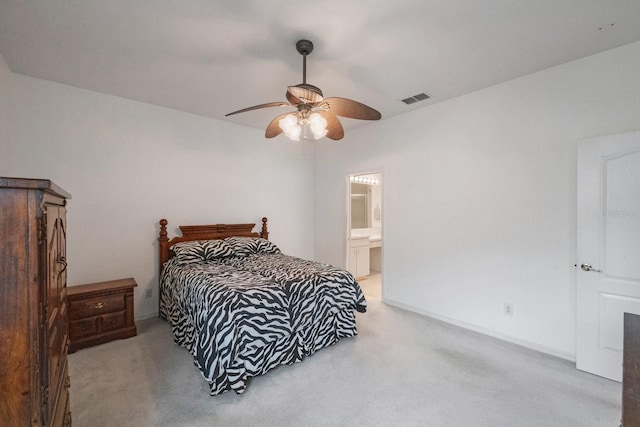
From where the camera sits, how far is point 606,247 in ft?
7.38

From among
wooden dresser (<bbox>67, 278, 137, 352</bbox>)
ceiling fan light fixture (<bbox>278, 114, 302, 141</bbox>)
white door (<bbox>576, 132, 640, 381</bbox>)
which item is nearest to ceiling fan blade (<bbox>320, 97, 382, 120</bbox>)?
ceiling fan light fixture (<bbox>278, 114, 302, 141</bbox>)

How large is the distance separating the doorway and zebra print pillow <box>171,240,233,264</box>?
219 centimetres

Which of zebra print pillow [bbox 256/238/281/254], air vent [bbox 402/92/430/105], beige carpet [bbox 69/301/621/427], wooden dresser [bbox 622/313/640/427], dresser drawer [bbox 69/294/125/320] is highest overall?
air vent [bbox 402/92/430/105]

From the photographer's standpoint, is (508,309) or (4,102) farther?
(508,309)

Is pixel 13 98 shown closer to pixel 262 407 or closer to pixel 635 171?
pixel 262 407

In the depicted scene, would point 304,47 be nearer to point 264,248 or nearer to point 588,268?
point 264,248

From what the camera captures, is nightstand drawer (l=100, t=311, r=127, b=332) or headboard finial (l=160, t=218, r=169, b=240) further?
headboard finial (l=160, t=218, r=169, b=240)

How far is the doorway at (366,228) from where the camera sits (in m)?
4.91

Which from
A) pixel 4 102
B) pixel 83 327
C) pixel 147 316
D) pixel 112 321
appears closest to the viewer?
pixel 4 102

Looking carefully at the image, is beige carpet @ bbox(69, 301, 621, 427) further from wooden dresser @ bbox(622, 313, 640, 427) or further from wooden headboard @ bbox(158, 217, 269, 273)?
wooden headboard @ bbox(158, 217, 269, 273)

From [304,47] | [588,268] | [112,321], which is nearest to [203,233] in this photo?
[112,321]

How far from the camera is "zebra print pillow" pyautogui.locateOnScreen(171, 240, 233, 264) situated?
10.6 feet

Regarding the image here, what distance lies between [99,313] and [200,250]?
1.11 m

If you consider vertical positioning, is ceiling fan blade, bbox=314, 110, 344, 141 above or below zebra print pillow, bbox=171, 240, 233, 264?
above
